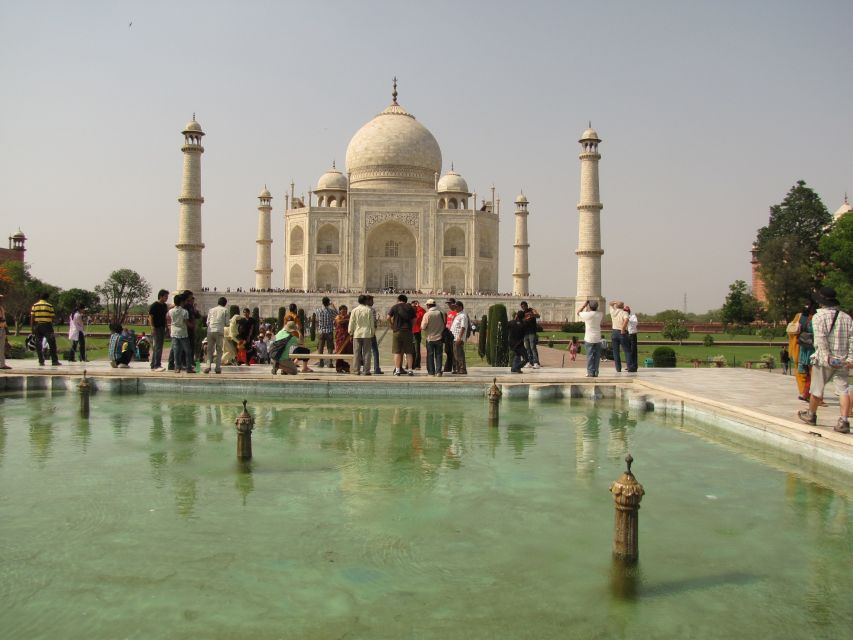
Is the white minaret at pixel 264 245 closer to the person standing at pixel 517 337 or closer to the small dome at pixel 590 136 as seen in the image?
the small dome at pixel 590 136

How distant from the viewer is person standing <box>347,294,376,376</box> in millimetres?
8500

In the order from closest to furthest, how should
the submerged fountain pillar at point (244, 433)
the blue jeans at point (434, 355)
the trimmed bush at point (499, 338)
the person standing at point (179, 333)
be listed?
the submerged fountain pillar at point (244, 433), the person standing at point (179, 333), the blue jeans at point (434, 355), the trimmed bush at point (499, 338)

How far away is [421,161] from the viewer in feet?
120

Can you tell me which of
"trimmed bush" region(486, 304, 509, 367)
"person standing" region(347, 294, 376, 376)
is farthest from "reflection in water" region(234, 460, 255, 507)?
"trimmed bush" region(486, 304, 509, 367)

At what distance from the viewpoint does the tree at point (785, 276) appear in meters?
27.8

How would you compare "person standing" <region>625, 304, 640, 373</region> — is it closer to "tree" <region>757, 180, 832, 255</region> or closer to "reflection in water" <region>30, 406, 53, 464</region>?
"reflection in water" <region>30, 406, 53, 464</region>

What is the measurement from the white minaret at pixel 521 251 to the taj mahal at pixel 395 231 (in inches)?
1.8

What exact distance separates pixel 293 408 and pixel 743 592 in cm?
498

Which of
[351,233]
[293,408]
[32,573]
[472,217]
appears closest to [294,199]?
[351,233]

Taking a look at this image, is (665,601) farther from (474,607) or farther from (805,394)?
(805,394)

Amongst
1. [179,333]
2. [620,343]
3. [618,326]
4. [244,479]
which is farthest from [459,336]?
[244,479]

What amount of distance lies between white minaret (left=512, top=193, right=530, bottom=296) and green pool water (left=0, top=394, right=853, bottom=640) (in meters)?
29.6

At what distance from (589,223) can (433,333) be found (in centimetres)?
2003

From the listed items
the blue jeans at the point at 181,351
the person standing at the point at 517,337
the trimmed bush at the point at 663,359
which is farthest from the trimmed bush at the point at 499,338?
the blue jeans at the point at 181,351
